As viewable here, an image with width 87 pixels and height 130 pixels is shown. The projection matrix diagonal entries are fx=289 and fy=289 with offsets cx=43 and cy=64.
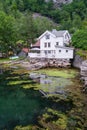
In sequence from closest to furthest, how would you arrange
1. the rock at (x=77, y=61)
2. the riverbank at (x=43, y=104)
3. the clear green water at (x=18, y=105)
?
the riverbank at (x=43, y=104)
the clear green water at (x=18, y=105)
the rock at (x=77, y=61)

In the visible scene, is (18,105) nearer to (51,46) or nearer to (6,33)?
(51,46)

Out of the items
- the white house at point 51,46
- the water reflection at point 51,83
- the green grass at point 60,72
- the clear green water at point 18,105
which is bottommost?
the clear green water at point 18,105

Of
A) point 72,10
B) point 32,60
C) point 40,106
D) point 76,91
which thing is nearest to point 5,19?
point 32,60

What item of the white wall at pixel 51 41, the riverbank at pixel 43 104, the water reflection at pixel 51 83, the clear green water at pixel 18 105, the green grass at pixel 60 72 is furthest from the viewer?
the white wall at pixel 51 41

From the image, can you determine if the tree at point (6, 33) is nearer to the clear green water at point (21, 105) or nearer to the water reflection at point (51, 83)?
the water reflection at point (51, 83)

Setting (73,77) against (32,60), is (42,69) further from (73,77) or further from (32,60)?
(73,77)

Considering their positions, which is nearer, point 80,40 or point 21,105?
point 21,105

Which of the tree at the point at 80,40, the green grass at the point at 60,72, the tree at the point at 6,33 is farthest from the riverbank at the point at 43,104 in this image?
A: the tree at the point at 6,33

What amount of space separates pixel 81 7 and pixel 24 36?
6402cm

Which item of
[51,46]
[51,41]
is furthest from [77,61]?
[51,41]

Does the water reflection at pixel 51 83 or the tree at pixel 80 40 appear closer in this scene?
the water reflection at pixel 51 83

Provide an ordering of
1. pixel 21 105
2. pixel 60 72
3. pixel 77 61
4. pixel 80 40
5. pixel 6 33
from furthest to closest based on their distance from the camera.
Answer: pixel 6 33
pixel 80 40
pixel 77 61
pixel 60 72
pixel 21 105

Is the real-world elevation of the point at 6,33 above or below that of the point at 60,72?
above

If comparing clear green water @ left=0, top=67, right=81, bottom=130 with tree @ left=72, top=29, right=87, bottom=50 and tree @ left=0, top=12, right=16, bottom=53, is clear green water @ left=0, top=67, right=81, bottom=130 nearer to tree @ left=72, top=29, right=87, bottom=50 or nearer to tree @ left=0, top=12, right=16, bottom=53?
tree @ left=72, top=29, right=87, bottom=50
